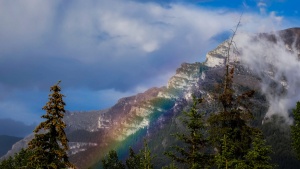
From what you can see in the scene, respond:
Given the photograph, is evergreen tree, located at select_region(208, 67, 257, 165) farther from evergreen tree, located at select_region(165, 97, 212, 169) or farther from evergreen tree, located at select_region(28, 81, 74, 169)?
evergreen tree, located at select_region(28, 81, 74, 169)

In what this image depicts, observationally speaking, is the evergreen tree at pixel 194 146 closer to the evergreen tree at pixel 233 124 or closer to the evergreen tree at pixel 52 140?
the evergreen tree at pixel 233 124

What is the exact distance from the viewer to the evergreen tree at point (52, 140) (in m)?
32.3

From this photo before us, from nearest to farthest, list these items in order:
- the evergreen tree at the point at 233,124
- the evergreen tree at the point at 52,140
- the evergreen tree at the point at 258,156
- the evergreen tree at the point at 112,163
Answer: the evergreen tree at the point at 52,140, the evergreen tree at the point at 258,156, the evergreen tree at the point at 233,124, the evergreen tree at the point at 112,163

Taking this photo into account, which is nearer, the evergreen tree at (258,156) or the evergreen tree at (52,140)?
the evergreen tree at (52,140)

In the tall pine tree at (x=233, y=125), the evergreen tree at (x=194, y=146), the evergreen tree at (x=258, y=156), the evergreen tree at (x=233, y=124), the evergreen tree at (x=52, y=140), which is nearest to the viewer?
the evergreen tree at (x=52, y=140)

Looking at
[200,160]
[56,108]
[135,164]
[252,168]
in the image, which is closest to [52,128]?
[56,108]

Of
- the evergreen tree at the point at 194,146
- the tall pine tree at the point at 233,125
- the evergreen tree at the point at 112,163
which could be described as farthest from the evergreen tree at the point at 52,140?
the evergreen tree at the point at 112,163

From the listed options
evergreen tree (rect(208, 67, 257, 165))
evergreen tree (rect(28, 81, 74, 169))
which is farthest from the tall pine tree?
evergreen tree (rect(28, 81, 74, 169))

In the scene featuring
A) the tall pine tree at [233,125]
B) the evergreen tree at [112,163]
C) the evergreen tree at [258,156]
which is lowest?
the evergreen tree at [258,156]

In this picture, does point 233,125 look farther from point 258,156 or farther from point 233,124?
point 258,156

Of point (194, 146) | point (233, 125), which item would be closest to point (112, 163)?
point (233, 125)

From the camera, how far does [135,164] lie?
117 metres

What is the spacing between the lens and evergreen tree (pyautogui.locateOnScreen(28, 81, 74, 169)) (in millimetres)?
32281

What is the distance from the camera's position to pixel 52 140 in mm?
32906
